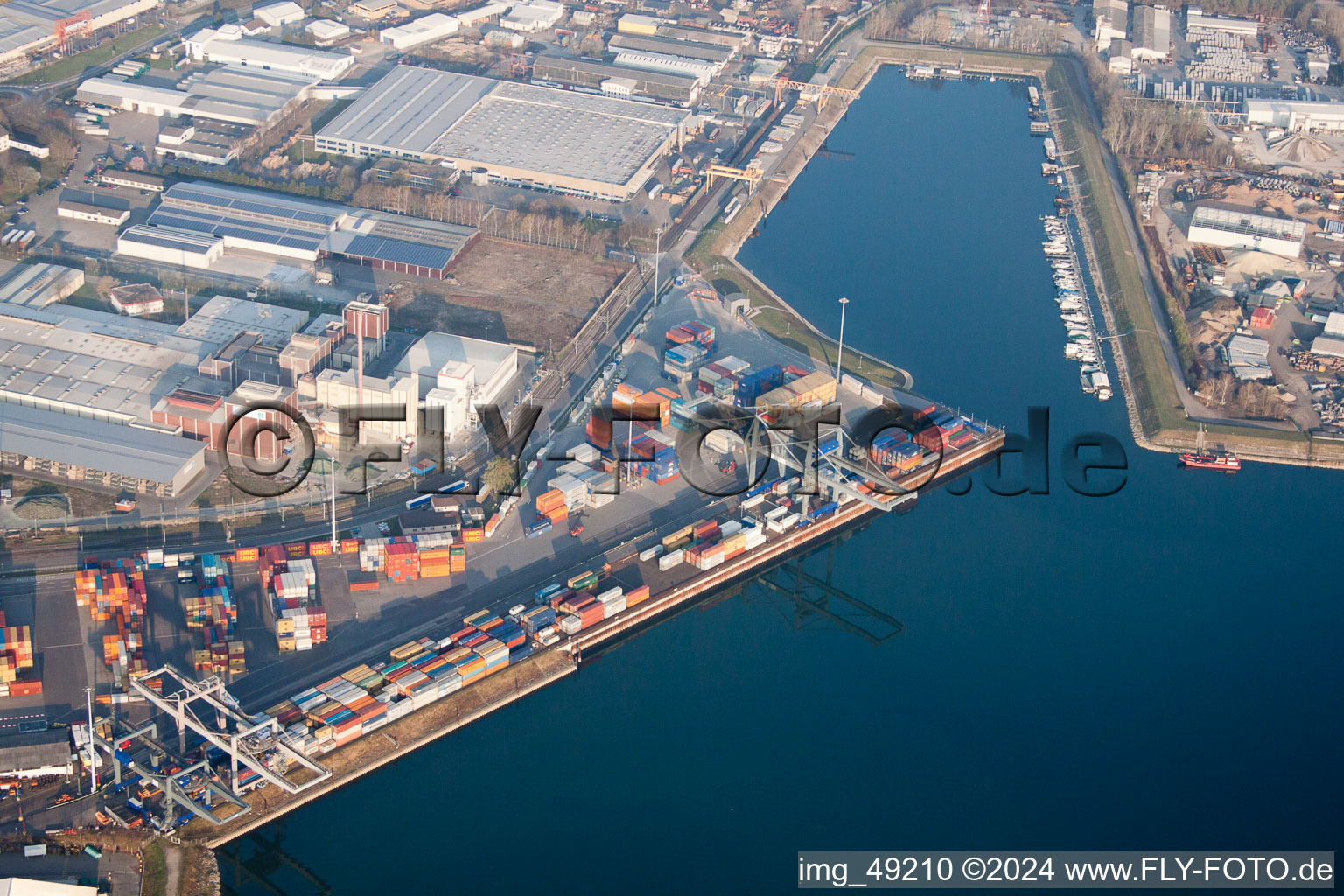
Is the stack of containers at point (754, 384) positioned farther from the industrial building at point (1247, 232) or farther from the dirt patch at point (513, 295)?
the industrial building at point (1247, 232)

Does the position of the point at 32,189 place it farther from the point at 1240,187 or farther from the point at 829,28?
the point at 1240,187

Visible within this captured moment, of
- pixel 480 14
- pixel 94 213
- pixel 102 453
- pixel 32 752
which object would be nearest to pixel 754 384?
pixel 102 453

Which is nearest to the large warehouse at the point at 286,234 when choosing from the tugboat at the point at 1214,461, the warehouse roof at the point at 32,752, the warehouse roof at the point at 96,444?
the warehouse roof at the point at 96,444

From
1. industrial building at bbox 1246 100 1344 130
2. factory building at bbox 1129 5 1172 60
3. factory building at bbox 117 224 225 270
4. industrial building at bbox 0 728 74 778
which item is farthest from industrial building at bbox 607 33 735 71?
industrial building at bbox 0 728 74 778

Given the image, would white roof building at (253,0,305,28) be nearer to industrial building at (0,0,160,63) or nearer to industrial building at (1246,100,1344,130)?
industrial building at (0,0,160,63)

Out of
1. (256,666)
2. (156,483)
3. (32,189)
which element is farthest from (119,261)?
(256,666)
